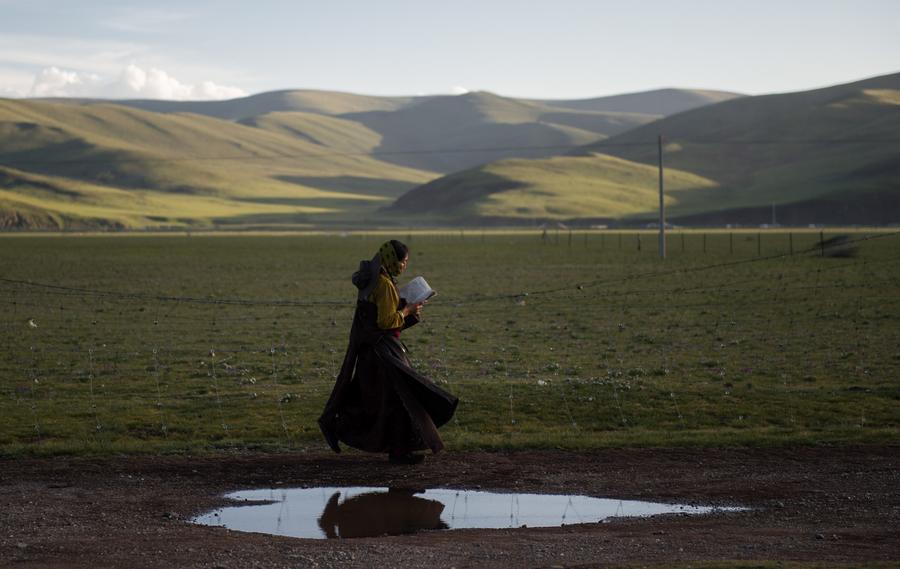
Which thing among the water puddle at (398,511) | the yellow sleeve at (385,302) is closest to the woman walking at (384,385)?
the yellow sleeve at (385,302)

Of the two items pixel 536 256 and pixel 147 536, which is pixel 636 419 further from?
pixel 536 256

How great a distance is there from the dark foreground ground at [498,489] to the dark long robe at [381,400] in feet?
1.31

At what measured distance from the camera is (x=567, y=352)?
25.1 m

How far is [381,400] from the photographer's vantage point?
13.0m

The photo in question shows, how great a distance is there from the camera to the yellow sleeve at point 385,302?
13023 mm

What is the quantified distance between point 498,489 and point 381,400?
158cm

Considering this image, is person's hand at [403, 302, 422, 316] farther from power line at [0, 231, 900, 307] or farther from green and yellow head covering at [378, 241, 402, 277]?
power line at [0, 231, 900, 307]

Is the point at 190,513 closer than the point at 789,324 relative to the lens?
Yes

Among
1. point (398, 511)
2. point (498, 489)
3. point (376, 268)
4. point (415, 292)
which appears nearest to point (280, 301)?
point (415, 292)

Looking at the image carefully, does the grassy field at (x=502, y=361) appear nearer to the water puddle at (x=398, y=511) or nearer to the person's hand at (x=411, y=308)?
the person's hand at (x=411, y=308)

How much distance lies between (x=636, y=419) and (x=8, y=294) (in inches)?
1214

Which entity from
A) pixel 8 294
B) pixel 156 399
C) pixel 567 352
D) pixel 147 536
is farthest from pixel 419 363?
pixel 8 294

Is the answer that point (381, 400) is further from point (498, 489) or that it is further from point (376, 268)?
point (498, 489)

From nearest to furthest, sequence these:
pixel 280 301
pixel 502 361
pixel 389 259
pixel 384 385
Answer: pixel 384 385 < pixel 389 259 < pixel 502 361 < pixel 280 301
